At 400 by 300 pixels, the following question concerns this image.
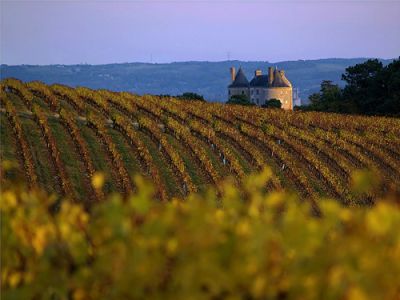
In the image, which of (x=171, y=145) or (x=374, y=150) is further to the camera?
(x=374, y=150)

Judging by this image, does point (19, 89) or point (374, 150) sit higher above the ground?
point (19, 89)

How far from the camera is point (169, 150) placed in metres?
22.3

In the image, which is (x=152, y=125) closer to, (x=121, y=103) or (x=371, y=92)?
(x=121, y=103)

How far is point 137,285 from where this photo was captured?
3.26 meters

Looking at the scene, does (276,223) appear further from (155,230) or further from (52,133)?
(52,133)

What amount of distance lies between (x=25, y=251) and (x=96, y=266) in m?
0.70

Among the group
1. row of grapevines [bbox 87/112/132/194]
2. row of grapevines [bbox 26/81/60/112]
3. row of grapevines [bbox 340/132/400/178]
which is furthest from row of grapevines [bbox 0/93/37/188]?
row of grapevines [bbox 340/132/400/178]

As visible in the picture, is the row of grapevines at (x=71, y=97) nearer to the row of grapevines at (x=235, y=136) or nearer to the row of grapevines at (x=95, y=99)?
the row of grapevines at (x=95, y=99)

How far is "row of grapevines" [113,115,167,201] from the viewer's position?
1933cm

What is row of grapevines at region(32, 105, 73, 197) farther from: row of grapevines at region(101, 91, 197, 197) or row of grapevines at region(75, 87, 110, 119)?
row of grapevines at region(75, 87, 110, 119)

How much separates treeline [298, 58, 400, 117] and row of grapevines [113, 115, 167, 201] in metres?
30.6

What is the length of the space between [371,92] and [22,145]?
40793mm

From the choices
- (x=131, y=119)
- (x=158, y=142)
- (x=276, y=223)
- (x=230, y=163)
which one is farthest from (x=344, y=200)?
(x=276, y=223)

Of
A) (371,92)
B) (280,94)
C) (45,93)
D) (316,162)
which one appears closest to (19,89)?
(45,93)
